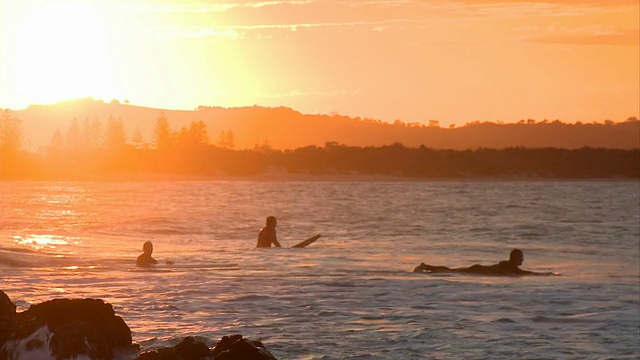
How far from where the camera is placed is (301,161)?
18062 cm

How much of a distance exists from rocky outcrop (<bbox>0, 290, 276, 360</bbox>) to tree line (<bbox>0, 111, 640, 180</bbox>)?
159 meters

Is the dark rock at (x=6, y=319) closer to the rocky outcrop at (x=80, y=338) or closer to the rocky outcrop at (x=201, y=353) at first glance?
the rocky outcrop at (x=80, y=338)

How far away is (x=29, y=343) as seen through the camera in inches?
356

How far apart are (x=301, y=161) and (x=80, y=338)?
17164cm

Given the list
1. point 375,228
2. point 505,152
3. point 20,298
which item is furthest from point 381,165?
point 20,298

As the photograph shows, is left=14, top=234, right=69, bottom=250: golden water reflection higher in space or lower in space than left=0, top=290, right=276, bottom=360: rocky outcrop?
lower

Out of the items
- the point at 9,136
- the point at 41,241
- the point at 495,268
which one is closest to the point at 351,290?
the point at 495,268

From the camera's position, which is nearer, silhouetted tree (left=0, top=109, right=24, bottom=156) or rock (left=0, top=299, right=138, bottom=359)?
rock (left=0, top=299, right=138, bottom=359)

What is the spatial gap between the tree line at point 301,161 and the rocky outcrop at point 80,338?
159 metres

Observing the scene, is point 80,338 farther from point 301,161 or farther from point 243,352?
point 301,161

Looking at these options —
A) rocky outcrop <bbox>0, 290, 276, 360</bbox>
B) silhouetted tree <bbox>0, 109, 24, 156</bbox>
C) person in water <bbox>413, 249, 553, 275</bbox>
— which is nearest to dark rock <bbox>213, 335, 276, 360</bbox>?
rocky outcrop <bbox>0, 290, 276, 360</bbox>

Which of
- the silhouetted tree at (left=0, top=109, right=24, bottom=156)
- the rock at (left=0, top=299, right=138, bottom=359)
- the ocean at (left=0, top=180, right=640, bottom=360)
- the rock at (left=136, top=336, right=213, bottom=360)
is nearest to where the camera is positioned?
the rock at (left=0, top=299, right=138, bottom=359)

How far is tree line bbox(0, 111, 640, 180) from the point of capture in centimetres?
17312

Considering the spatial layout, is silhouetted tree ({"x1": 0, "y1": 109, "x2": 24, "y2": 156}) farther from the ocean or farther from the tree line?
the ocean
